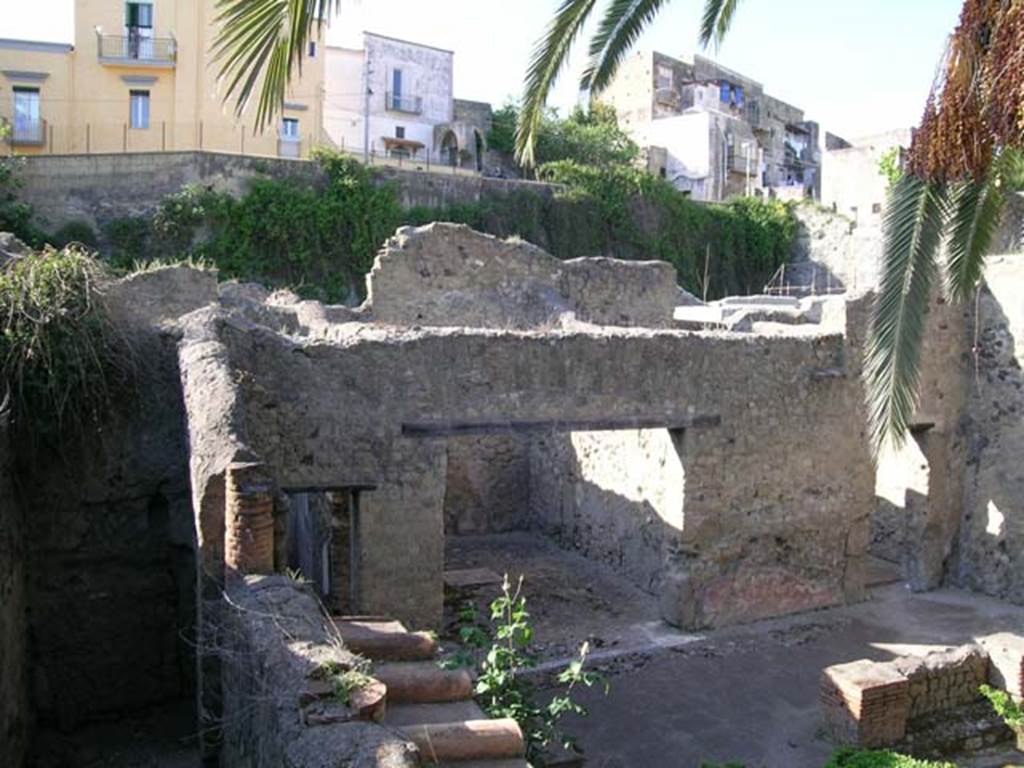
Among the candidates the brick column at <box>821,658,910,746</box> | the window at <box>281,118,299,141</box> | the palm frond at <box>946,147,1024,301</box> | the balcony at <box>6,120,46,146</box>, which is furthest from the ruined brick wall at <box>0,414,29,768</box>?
the window at <box>281,118,299,141</box>

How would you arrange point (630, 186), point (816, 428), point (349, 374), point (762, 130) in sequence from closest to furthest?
point (349, 374) → point (816, 428) → point (630, 186) → point (762, 130)

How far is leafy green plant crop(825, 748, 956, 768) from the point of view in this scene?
6738 millimetres

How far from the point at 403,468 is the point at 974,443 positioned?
24.7ft

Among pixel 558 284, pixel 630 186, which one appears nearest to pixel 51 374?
pixel 558 284

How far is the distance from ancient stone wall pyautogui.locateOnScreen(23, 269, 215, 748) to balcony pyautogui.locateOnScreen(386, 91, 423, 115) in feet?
100

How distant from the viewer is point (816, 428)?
404 inches

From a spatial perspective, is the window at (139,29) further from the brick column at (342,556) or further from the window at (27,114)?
the brick column at (342,556)

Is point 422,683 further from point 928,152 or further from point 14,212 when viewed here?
point 14,212

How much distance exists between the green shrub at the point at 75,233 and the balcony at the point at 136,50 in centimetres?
667

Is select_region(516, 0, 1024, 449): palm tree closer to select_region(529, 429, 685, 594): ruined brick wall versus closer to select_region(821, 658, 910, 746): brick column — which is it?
select_region(821, 658, 910, 746): brick column

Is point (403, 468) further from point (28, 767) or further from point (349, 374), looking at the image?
point (28, 767)

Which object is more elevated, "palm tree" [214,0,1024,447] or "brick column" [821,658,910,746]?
"palm tree" [214,0,1024,447]

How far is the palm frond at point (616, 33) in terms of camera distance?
718 cm

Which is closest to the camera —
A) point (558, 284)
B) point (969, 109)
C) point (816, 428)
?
point (969, 109)
